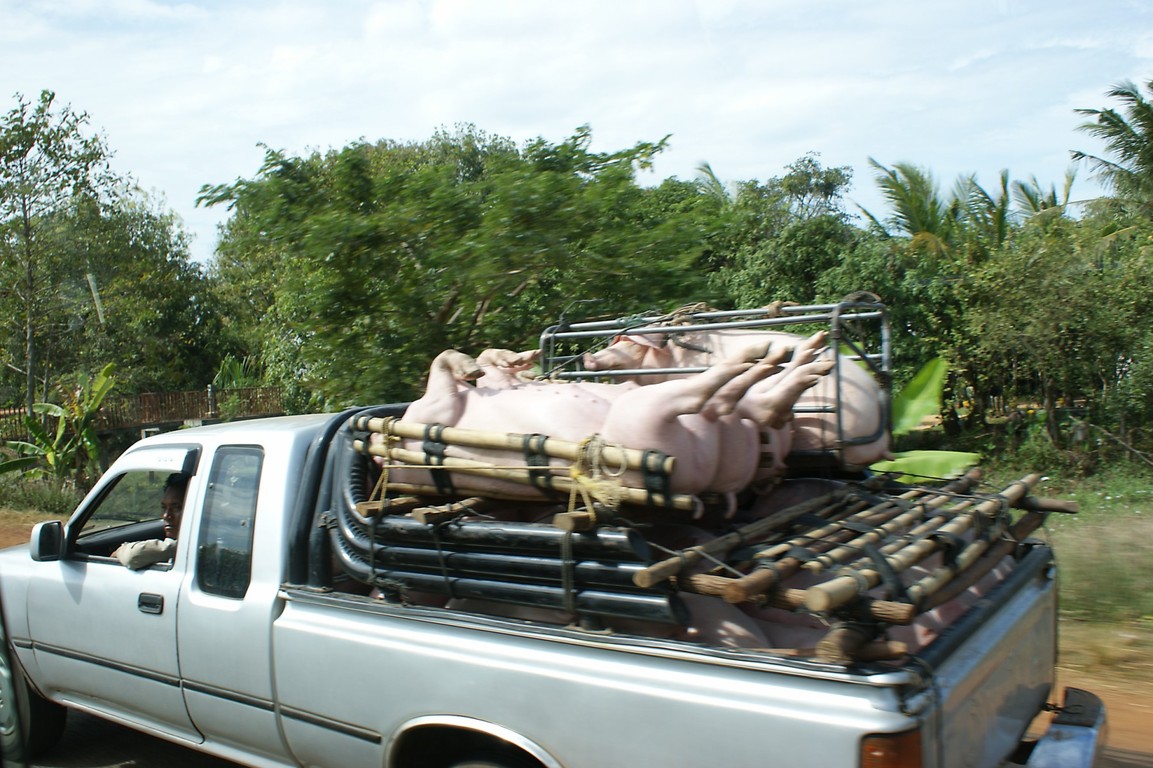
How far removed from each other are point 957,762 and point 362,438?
2.24 m

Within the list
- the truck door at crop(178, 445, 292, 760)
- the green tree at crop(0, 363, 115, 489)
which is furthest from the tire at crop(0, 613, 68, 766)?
the green tree at crop(0, 363, 115, 489)

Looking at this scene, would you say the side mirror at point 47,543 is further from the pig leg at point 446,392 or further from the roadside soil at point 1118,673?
the roadside soil at point 1118,673

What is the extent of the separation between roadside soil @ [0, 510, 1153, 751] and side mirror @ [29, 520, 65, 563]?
16.1 feet

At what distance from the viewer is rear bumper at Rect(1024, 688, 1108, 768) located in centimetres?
290

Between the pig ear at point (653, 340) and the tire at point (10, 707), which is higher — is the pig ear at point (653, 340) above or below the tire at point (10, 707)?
above

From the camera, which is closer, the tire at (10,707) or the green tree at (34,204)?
the tire at (10,707)

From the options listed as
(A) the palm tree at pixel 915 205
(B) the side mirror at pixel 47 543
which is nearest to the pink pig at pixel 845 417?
(B) the side mirror at pixel 47 543

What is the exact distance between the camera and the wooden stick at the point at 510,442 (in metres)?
2.61

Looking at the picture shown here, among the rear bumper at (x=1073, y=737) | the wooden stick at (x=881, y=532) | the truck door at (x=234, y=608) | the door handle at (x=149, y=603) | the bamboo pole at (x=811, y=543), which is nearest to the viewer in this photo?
the bamboo pole at (x=811, y=543)

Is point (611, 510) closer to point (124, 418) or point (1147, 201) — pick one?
point (124, 418)

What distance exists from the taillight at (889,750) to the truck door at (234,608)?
2.16 meters

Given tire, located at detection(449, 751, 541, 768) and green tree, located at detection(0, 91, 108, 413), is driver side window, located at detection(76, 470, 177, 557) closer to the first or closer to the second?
tire, located at detection(449, 751, 541, 768)

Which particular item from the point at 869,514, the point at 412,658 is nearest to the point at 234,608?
the point at 412,658

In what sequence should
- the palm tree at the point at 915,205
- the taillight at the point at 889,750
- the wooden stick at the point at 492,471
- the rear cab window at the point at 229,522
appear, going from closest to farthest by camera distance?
the taillight at the point at 889,750
the wooden stick at the point at 492,471
the rear cab window at the point at 229,522
the palm tree at the point at 915,205
